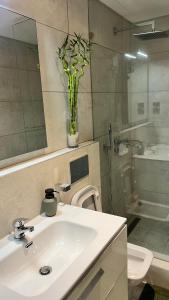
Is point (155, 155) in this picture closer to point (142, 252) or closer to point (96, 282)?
point (142, 252)

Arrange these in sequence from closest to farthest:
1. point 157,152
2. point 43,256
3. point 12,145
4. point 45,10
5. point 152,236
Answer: point 43,256 → point 12,145 → point 45,10 → point 152,236 → point 157,152

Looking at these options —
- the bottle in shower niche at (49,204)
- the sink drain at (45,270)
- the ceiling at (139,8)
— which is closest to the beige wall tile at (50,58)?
the bottle in shower niche at (49,204)

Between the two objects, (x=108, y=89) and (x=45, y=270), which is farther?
(x=108, y=89)

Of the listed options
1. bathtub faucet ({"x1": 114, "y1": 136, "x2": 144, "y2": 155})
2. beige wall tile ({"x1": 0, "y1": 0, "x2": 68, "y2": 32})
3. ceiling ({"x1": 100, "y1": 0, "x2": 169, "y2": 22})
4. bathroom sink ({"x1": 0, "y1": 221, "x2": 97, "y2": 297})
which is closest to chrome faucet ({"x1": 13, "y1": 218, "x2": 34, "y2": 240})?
bathroom sink ({"x1": 0, "y1": 221, "x2": 97, "y2": 297})

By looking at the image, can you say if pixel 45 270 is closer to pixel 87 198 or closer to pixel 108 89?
pixel 87 198

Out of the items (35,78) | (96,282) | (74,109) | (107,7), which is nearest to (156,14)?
(107,7)

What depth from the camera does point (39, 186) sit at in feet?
4.36

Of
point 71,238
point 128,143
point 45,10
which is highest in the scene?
point 45,10

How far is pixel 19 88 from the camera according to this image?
130 centimetres

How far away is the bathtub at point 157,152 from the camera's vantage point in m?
→ 2.48

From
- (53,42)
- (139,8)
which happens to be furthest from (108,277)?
(139,8)

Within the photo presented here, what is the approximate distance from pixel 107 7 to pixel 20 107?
4.64 feet

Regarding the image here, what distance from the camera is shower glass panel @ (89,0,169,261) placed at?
2109 mm

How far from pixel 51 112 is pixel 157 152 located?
147cm
